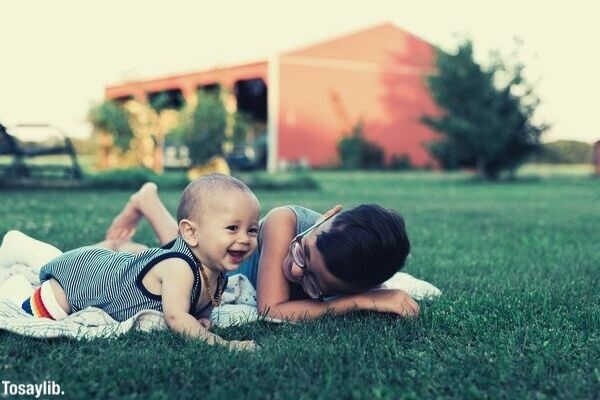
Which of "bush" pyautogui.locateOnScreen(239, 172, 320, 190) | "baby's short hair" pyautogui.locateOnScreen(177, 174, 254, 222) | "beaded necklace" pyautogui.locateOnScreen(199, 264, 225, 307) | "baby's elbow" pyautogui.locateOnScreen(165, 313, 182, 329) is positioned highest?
"baby's short hair" pyautogui.locateOnScreen(177, 174, 254, 222)

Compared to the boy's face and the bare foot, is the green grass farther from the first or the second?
the bare foot

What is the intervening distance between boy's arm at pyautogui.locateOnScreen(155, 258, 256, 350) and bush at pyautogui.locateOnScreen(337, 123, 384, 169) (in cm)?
2654

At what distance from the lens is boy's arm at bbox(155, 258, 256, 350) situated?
105 inches

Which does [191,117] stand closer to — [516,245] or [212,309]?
[516,245]

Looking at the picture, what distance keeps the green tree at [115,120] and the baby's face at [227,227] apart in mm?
21785

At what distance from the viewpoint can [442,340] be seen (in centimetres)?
275

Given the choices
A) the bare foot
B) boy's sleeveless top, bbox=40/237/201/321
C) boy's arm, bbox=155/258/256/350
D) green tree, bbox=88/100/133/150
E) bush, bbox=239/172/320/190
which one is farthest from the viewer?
green tree, bbox=88/100/133/150

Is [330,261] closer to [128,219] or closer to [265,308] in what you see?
[265,308]

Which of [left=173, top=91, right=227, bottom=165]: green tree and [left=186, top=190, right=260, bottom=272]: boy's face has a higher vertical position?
[left=173, top=91, right=227, bottom=165]: green tree

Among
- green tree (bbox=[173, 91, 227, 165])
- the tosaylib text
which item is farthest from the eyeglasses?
green tree (bbox=[173, 91, 227, 165])

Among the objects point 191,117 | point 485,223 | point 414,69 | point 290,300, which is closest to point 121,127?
point 191,117

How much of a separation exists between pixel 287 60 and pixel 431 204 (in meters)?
18.8

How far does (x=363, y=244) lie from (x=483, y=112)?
20194 mm

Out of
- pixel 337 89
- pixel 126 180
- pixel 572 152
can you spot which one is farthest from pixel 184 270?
pixel 572 152
